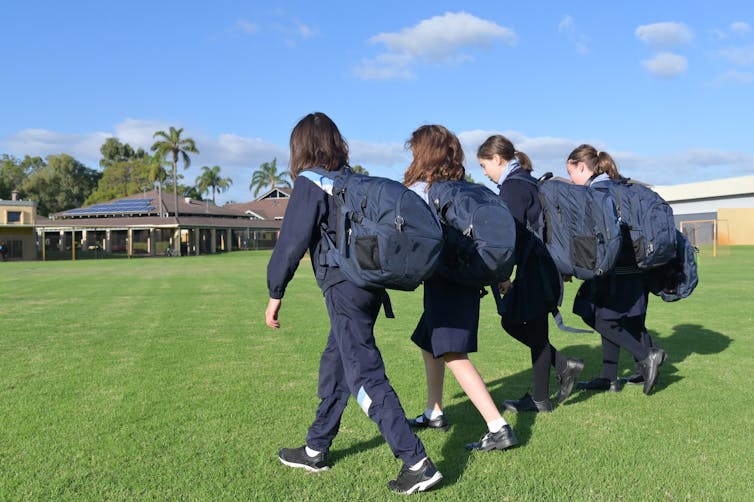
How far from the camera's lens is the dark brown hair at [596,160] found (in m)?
5.21

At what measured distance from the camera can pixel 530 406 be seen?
4660 mm

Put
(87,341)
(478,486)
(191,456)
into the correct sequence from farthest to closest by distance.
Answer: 1. (87,341)
2. (191,456)
3. (478,486)

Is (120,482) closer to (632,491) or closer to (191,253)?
(632,491)

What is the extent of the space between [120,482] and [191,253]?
5788 cm

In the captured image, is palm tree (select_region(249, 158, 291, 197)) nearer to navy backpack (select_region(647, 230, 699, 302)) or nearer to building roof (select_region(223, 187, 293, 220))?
building roof (select_region(223, 187, 293, 220))

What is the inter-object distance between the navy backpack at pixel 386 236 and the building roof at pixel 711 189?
5958 centimetres

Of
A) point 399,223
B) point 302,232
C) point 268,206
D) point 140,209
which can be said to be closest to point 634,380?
point 399,223

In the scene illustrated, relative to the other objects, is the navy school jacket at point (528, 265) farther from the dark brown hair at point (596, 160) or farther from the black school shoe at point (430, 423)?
the dark brown hair at point (596, 160)

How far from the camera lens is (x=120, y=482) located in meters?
3.31

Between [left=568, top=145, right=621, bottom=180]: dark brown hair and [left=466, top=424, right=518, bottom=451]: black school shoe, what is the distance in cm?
253

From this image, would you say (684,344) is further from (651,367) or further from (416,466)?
(416,466)

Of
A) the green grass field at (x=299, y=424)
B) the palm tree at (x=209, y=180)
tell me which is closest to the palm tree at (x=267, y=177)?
the palm tree at (x=209, y=180)

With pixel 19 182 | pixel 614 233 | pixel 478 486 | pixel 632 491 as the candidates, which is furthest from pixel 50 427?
pixel 19 182

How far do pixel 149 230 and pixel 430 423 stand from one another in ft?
203
